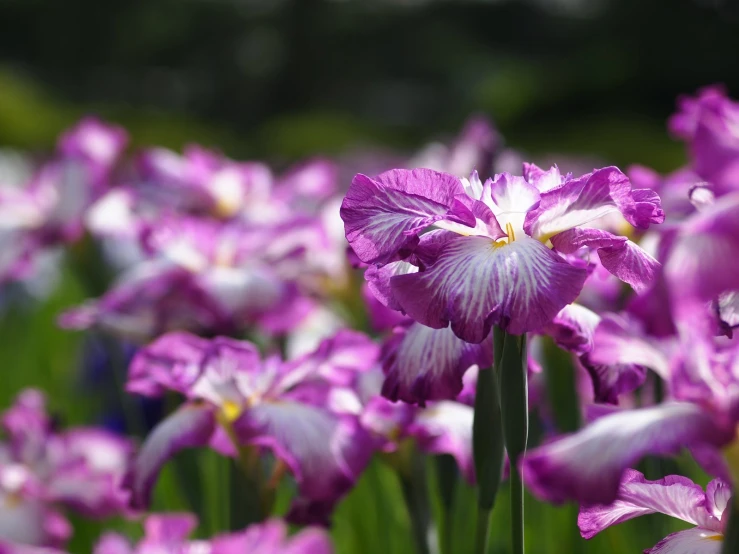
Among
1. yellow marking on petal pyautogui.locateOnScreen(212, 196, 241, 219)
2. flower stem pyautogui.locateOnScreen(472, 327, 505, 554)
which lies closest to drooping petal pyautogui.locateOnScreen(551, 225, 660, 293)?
flower stem pyautogui.locateOnScreen(472, 327, 505, 554)

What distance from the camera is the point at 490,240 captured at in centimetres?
63

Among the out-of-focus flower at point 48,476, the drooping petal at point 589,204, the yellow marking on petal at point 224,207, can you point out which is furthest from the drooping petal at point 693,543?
the yellow marking on petal at point 224,207

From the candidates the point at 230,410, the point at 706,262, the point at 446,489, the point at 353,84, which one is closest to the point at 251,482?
the point at 230,410

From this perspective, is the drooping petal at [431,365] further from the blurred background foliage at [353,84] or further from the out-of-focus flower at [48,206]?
the out-of-focus flower at [48,206]

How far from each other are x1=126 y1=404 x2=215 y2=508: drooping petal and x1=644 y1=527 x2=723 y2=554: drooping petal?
39 cm

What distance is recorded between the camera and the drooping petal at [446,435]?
0.79 meters

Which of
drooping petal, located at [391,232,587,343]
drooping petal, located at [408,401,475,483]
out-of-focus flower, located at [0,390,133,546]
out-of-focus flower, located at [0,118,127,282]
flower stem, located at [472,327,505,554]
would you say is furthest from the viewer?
out-of-focus flower, located at [0,118,127,282]

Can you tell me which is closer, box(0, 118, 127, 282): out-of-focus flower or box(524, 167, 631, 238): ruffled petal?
box(524, 167, 631, 238): ruffled petal

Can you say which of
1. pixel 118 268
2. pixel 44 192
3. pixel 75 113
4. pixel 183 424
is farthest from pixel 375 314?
pixel 75 113

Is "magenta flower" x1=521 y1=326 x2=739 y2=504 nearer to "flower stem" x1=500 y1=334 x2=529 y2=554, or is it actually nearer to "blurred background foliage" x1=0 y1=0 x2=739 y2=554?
"flower stem" x1=500 y1=334 x2=529 y2=554

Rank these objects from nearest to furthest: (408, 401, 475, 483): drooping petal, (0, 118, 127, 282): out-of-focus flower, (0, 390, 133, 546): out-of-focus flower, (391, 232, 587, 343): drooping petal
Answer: (391, 232, 587, 343): drooping petal, (408, 401, 475, 483): drooping petal, (0, 390, 133, 546): out-of-focus flower, (0, 118, 127, 282): out-of-focus flower

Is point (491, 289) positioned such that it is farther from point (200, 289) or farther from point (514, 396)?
point (200, 289)

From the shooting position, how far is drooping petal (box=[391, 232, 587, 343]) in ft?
1.86

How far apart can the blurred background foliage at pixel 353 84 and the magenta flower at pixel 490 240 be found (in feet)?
1.15
